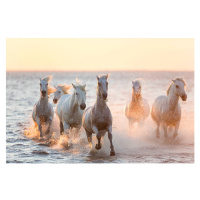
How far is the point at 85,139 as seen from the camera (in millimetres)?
7922

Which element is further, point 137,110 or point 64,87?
point 64,87

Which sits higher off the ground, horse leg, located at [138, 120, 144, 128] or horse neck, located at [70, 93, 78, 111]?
horse neck, located at [70, 93, 78, 111]

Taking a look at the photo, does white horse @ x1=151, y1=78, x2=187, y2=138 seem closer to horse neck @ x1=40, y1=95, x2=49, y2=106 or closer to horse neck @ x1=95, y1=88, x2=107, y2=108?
horse neck @ x1=95, y1=88, x2=107, y2=108

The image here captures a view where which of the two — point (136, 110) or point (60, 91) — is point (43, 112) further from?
point (136, 110)

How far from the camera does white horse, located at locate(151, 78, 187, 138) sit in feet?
25.7

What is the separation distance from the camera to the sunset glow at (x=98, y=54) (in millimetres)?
7930

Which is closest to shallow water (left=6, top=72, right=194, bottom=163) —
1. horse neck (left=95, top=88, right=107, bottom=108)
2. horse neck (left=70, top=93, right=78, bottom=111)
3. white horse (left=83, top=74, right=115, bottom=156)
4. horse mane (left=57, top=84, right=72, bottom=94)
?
horse mane (left=57, top=84, right=72, bottom=94)

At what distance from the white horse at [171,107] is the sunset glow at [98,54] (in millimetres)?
483

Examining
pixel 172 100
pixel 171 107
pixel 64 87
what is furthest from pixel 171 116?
pixel 64 87

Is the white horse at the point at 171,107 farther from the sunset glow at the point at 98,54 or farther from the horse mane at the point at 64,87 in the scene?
the horse mane at the point at 64,87

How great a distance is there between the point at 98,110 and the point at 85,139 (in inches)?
39.6

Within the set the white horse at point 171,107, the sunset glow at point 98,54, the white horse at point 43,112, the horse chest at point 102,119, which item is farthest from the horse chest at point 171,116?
the white horse at point 43,112

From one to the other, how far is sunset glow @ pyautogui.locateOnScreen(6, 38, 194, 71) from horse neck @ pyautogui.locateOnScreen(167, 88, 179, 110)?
525 millimetres

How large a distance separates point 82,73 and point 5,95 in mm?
1577
